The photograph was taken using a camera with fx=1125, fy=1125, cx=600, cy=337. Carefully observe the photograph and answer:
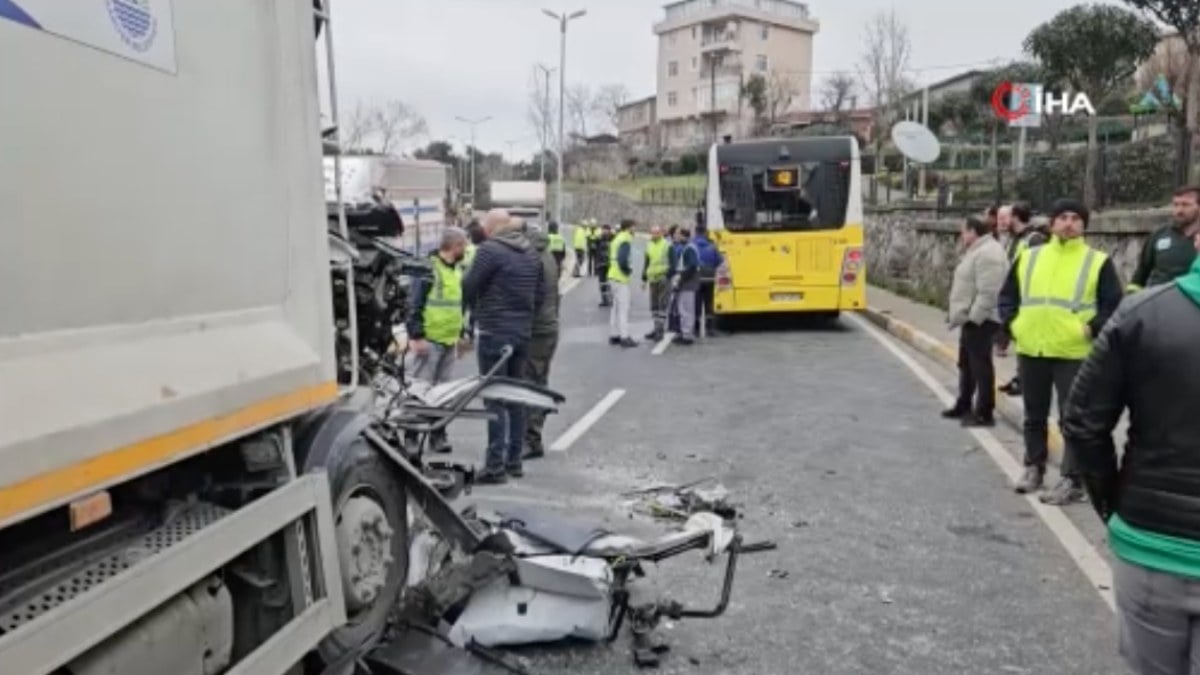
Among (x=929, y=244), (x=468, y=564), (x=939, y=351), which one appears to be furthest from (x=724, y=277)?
(x=468, y=564)

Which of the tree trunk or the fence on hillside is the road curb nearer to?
the tree trunk

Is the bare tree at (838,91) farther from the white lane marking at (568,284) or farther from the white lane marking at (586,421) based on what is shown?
the white lane marking at (586,421)

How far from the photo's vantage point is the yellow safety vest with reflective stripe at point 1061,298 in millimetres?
6605

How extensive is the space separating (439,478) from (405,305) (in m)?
0.74

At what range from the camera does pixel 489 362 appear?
7750mm

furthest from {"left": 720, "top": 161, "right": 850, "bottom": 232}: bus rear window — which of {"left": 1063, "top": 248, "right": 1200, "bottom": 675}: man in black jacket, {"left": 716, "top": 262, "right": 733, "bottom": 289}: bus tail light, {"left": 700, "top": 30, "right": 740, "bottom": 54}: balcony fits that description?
{"left": 700, "top": 30, "right": 740, "bottom": 54}: balcony

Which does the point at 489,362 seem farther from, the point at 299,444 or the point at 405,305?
the point at 299,444

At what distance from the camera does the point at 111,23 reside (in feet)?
8.11

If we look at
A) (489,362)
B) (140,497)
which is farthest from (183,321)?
(489,362)

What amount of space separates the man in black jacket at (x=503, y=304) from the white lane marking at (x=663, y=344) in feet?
22.6

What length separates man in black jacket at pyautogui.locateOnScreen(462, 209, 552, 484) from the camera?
7.52 meters

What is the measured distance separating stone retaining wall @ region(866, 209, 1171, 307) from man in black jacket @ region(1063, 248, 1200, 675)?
9.82 m

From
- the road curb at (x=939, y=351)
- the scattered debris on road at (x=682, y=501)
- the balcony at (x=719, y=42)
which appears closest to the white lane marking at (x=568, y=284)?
the road curb at (x=939, y=351)

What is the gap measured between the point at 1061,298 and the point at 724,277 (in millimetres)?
10127
